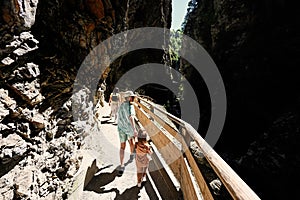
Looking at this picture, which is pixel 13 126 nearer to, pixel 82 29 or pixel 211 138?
pixel 82 29

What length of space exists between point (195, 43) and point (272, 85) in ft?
47.6

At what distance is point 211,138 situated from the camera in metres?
17.5

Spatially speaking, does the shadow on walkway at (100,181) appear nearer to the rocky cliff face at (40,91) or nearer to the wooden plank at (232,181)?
the rocky cliff face at (40,91)

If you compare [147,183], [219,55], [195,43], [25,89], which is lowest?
[147,183]

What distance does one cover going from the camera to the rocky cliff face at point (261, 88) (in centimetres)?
842

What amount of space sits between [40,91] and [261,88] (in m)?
14.2

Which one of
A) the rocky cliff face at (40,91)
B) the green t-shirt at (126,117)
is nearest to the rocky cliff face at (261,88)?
the green t-shirt at (126,117)

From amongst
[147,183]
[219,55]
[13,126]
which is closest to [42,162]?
[13,126]

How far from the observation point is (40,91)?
109 inches

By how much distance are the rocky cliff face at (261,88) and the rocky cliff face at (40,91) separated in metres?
8.28

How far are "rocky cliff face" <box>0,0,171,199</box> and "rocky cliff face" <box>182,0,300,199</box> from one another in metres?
8.28

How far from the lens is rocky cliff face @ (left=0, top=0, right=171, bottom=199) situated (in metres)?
2.16

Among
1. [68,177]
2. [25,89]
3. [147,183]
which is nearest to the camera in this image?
[25,89]

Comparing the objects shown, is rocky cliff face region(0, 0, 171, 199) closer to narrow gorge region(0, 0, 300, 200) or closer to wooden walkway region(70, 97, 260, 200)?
narrow gorge region(0, 0, 300, 200)
